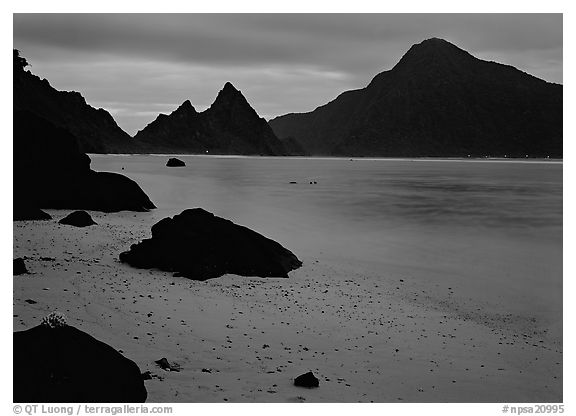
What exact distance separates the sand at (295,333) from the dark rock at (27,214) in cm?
425

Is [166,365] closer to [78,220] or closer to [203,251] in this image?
[203,251]

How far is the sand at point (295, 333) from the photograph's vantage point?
21.7 ft

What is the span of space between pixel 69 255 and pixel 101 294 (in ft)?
10.7

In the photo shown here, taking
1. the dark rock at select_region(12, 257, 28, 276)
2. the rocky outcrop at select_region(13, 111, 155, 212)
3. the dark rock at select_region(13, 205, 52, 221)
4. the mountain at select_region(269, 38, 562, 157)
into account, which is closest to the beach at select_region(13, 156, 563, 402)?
the dark rock at select_region(12, 257, 28, 276)

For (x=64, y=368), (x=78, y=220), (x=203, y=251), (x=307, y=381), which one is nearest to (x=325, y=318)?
(x=307, y=381)

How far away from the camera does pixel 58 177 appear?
20.8 m

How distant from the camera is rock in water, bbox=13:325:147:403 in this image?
5.08m

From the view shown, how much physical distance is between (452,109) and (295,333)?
48.3 metres

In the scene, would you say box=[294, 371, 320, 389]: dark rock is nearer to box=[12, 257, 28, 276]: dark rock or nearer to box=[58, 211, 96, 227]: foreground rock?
box=[12, 257, 28, 276]: dark rock

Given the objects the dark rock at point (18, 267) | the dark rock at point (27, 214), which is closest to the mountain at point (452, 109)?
the dark rock at point (18, 267)

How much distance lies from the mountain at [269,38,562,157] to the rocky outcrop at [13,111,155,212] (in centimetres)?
988

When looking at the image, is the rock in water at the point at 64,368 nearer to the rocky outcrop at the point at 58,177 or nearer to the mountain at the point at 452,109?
the mountain at the point at 452,109

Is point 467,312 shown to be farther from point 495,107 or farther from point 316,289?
point 495,107
